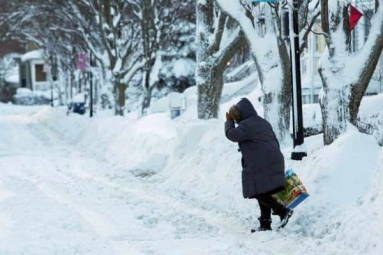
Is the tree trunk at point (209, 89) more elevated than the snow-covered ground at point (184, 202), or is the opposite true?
the tree trunk at point (209, 89)

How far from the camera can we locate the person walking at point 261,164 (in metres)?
8.36

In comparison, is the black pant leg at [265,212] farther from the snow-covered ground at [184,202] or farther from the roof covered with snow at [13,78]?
the roof covered with snow at [13,78]

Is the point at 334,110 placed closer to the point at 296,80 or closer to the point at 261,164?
the point at 296,80

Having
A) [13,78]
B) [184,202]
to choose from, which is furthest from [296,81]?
[13,78]

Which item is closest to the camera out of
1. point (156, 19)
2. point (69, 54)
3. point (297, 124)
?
point (297, 124)

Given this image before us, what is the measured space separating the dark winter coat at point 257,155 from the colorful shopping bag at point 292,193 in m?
0.08

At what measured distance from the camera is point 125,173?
50.0 feet

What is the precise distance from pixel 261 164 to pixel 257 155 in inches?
4.5

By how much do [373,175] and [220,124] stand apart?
7.44 metres

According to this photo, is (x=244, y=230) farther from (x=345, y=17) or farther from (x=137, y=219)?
(x=345, y=17)

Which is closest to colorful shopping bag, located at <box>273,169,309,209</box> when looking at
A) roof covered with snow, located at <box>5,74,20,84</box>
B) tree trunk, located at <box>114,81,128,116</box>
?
tree trunk, located at <box>114,81,128,116</box>

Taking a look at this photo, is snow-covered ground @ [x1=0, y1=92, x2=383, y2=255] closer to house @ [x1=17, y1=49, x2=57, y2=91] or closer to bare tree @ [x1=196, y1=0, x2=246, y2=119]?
bare tree @ [x1=196, y1=0, x2=246, y2=119]

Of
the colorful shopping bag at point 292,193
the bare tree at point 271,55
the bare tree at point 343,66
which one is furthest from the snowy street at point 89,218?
the bare tree at point 271,55

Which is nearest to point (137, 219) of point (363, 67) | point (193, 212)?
point (193, 212)
